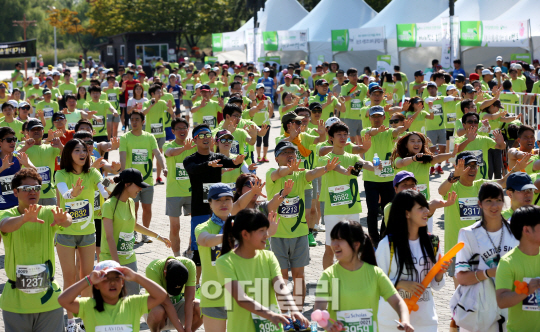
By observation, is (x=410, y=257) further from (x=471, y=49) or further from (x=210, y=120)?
(x=471, y=49)

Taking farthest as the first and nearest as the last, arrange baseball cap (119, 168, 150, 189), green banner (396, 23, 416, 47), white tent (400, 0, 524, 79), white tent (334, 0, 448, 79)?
white tent (334, 0, 448, 79), green banner (396, 23, 416, 47), white tent (400, 0, 524, 79), baseball cap (119, 168, 150, 189)

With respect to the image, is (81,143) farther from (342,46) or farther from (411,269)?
(342,46)

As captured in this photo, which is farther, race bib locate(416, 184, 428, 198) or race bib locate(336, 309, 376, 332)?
race bib locate(416, 184, 428, 198)

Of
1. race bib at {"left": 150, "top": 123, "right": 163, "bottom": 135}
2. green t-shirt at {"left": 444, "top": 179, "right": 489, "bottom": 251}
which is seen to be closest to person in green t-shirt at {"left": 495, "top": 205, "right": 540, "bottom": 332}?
green t-shirt at {"left": 444, "top": 179, "right": 489, "bottom": 251}

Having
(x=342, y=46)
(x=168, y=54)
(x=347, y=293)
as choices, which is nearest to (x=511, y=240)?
(x=347, y=293)

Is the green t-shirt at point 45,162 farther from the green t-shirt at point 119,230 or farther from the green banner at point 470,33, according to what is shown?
the green banner at point 470,33

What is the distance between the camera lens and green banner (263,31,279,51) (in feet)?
112

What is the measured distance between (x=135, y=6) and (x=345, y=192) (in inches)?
2162

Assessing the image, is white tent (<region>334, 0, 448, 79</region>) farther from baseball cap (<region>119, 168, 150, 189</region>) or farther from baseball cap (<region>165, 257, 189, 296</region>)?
baseball cap (<region>165, 257, 189, 296</region>)

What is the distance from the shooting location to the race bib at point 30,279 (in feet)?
17.9

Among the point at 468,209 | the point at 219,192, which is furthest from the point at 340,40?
the point at 219,192

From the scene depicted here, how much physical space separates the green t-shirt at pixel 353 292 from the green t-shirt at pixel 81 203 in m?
3.63

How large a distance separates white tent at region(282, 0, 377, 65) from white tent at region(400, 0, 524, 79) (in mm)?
5040

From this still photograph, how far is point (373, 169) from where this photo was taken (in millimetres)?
8242
